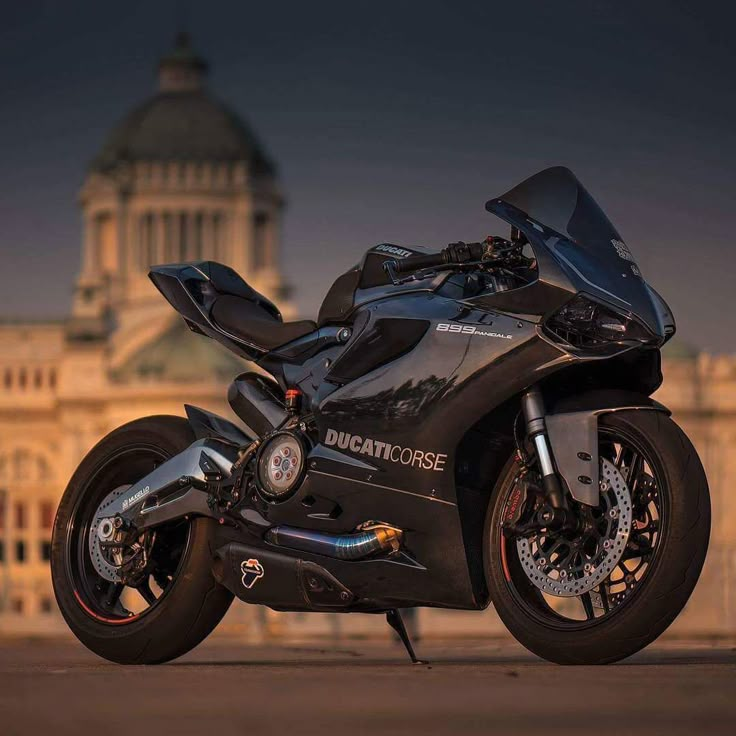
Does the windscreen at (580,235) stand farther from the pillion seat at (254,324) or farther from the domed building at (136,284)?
the domed building at (136,284)

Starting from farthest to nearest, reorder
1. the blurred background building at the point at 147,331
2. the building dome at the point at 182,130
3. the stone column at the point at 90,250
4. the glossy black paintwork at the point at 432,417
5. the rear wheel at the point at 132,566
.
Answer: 1. the building dome at the point at 182,130
2. the stone column at the point at 90,250
3. the blurred background building at the point at 147,331
4. the rear wheel at the point at 132,566
5. the glossy black paintwork at the point at 432,417

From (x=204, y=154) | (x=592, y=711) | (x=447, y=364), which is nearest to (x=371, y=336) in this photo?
(x=447, y=364)

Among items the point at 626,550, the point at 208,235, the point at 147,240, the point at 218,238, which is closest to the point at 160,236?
the point at 147,240

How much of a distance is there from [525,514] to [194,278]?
6.65ft

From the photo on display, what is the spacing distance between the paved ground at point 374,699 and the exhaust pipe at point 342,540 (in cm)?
38

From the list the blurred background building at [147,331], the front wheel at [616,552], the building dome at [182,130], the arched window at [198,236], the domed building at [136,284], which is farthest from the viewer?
the building dome at [182,130]

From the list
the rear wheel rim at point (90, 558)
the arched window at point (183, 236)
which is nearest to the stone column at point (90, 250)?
the arched window at point (183, 236)

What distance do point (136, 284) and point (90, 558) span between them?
5620 inches

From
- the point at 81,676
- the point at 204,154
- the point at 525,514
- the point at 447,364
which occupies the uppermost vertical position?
the point at 204,154

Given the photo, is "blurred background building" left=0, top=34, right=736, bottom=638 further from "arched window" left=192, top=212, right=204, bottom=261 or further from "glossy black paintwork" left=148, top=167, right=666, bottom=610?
"glossy black paintwork" left=148, top=167, right=666, bottom=610

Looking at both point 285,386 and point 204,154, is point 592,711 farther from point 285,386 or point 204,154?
point 204,154

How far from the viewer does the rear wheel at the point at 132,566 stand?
800 centimetres

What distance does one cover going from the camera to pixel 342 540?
737cm

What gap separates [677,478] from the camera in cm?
677
